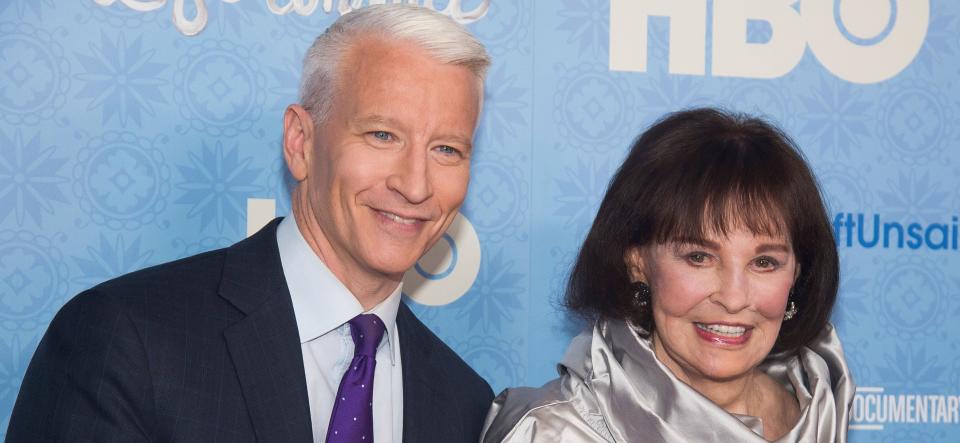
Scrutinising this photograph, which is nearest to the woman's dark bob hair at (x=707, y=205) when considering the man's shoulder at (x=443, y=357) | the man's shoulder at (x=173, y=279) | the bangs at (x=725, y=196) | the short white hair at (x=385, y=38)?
the bangs at (x=725, y=196)

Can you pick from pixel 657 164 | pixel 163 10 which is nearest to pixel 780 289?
pixel 657 164

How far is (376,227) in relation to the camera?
6.56 ft

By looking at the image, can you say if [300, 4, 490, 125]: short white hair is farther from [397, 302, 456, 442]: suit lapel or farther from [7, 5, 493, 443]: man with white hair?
[397, 302, 456, 442]: suit lapel

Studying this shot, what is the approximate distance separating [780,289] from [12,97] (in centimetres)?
171

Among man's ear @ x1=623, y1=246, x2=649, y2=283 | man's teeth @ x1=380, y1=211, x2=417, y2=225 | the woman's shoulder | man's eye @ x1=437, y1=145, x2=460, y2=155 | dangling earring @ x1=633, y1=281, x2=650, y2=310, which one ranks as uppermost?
man's eye @ x1=437, y1=145, x2=460, y2=155

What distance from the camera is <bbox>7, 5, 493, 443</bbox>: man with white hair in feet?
5.71

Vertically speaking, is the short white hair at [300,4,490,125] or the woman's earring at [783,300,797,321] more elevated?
the short white hair at [300,4,490,125]

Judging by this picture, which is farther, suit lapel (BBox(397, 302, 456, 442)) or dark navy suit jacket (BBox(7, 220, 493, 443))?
suit lapel (BBox(397, 302, 456, 442))

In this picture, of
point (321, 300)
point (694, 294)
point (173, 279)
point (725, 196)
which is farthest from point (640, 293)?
point (173, 279)

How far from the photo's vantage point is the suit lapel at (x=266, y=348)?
1.83 metres

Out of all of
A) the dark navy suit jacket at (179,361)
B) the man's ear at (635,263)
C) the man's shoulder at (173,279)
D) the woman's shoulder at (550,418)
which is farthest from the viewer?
the man's ear at (635,263)

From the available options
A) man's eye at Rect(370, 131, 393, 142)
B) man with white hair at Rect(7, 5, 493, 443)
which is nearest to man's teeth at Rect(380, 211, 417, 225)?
man with white hair at Rect(7, 5, 493, 443)

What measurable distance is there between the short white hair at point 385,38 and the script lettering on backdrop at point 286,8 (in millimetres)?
481

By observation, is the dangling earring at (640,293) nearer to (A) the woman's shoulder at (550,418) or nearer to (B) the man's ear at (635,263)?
(B) the man's ear at (635,263)
